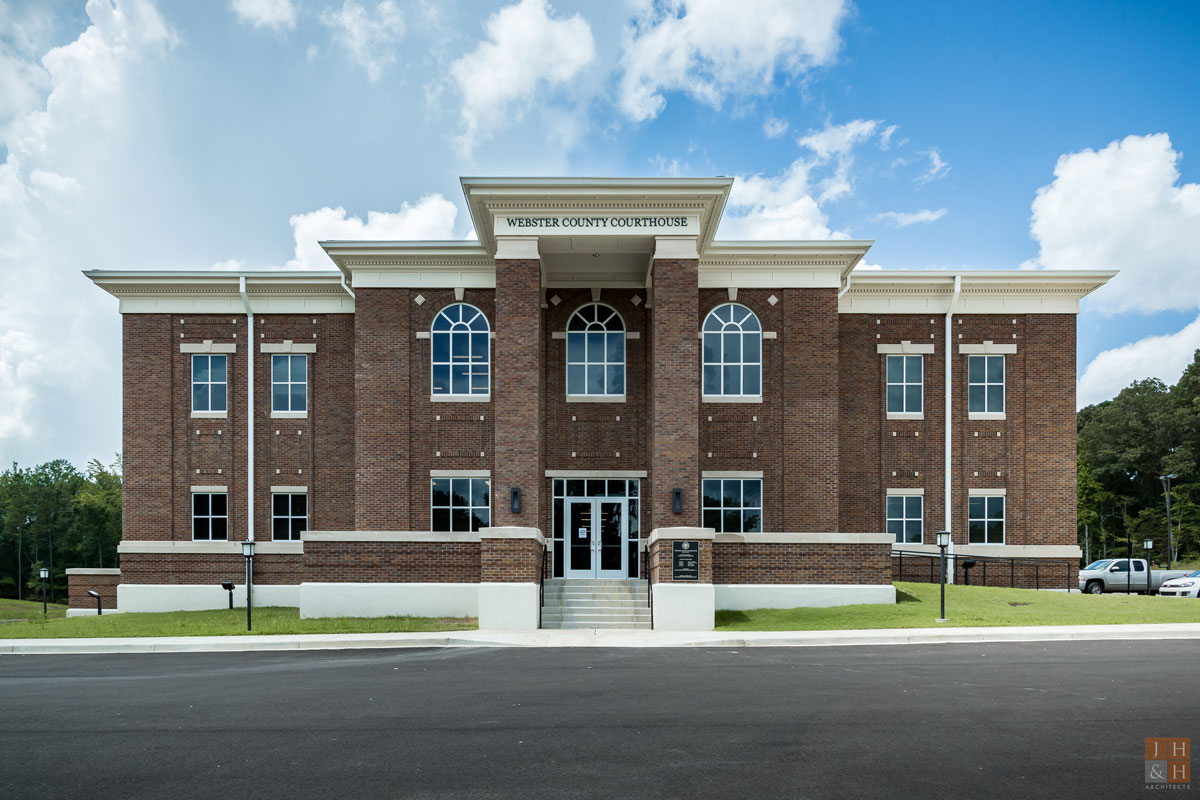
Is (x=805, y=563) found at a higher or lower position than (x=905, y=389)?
lower

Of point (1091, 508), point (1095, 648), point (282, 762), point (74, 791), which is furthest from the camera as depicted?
point (1091, 508)

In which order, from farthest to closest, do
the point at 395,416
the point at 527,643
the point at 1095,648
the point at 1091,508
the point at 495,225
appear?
the point at 1091,508 < the point at 395,416 < the point at 495,225 < the point at 527,643 < the point at 1095,648

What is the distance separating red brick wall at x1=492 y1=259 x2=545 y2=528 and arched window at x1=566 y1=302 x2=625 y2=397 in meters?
3.79

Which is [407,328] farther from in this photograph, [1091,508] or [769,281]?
[1091,508]

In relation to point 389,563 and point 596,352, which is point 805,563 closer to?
point 596,352

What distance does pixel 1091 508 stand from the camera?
2968 inches

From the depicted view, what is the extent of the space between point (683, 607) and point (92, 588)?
1863 centimetres

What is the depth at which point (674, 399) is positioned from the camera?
21.0 metres

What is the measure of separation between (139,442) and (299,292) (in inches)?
258

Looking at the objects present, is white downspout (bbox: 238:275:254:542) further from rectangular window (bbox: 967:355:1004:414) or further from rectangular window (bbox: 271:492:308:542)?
rectangular window (bbox: 967:355:1004:414)

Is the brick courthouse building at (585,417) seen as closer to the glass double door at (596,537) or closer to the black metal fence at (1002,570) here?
the glass double door at (596,537)

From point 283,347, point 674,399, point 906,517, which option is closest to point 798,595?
point 674,399

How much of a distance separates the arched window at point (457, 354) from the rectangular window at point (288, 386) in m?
4.63

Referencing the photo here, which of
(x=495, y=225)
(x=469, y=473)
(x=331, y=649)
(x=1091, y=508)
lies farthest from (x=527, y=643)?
(x=1091, y=508)
